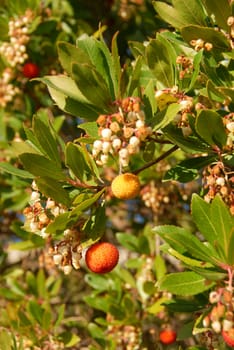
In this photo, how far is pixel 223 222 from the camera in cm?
138

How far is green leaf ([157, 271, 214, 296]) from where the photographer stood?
149cm

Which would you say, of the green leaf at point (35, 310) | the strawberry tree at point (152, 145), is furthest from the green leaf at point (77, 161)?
the green leaf at point (35, 310)

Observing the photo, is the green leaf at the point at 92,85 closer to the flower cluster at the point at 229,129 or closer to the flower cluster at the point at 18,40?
the flower cluster at the point at 229,129

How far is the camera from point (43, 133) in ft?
5.10

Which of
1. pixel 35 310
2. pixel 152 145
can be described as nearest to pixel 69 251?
pixel 152 145

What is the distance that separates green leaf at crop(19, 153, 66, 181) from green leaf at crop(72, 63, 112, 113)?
8.1 inches

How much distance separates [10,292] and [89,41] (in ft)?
7.12

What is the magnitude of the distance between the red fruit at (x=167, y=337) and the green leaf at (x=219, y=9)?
5.75 feet

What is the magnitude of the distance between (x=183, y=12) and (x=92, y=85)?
1.69 ft

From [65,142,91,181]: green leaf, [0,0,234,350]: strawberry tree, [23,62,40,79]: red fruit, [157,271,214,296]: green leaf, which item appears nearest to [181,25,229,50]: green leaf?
[0,0,234,350]: strawberry tree

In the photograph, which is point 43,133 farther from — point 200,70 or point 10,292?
point 10,292

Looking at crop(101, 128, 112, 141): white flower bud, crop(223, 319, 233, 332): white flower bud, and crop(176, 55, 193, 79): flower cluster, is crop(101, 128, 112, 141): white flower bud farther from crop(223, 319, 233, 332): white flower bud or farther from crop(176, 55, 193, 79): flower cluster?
crop(223, 319, 233, 332): white flower bud

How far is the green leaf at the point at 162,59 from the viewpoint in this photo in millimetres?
1608

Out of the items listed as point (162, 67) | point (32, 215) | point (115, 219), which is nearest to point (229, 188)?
point (162, 67)
